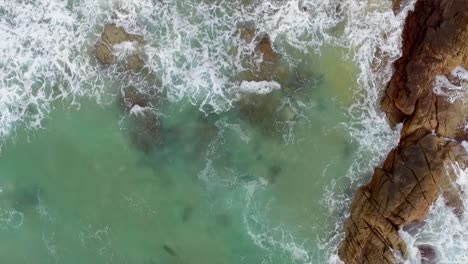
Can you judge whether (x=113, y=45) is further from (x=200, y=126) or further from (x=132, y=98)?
(x=200, y=126)

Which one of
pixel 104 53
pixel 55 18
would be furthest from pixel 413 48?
pixel 55 18

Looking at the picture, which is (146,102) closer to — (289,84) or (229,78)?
(229,78)

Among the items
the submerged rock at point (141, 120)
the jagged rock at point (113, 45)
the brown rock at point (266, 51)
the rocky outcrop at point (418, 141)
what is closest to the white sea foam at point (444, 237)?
the rocky outcrop at point (418, 141)

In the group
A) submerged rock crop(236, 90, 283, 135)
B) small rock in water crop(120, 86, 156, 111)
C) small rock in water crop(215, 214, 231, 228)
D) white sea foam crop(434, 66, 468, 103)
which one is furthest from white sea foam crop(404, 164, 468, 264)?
small rock in water crop(120, 86, 156, 111)

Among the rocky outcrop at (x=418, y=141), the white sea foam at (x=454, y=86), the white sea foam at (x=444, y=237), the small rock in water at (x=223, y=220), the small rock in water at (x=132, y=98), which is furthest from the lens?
the small rock in water at (x=223, y=220)

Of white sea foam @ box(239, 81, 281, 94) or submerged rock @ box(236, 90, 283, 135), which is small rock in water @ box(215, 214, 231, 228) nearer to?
submerged rock @ box(236, 90, 283, 135)

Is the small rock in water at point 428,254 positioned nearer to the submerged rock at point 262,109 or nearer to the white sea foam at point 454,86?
the white sea foam at point 454,86
